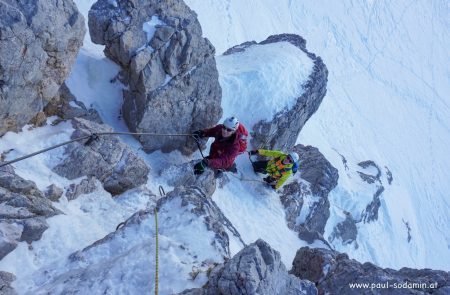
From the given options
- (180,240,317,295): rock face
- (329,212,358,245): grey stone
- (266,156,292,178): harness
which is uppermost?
(180,240,317,295): rock face

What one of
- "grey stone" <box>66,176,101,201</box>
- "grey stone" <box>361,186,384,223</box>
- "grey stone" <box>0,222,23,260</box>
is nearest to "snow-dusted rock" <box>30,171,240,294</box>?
"grey stone" <box>0,222,23,260</box>

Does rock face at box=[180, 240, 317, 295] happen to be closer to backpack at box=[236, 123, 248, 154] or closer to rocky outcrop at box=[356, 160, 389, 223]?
backpack at box=[236, 123, 248, 154]

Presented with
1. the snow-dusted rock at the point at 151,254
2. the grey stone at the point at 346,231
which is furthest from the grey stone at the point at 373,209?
the snow-dusted rock at the point at 151,254

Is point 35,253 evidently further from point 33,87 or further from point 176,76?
point 176,76

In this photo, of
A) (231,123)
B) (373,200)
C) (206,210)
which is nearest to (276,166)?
(231,123)

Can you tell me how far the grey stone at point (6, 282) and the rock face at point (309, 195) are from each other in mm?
9523

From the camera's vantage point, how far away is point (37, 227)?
309 inches

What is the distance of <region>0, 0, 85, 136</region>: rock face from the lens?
28.4 feet

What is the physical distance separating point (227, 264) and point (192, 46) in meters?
7.49

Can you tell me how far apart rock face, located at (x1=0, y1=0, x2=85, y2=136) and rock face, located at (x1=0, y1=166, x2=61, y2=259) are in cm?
159

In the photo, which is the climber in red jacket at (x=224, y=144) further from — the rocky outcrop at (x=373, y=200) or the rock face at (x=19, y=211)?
the rocky outcrop at (x=373, y=200)

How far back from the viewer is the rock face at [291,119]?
14930 millimetres

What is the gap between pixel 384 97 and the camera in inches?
1458

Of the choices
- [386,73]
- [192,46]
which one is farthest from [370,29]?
[192,46]
